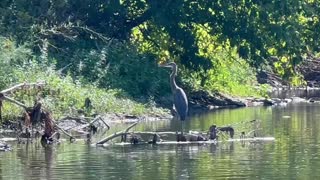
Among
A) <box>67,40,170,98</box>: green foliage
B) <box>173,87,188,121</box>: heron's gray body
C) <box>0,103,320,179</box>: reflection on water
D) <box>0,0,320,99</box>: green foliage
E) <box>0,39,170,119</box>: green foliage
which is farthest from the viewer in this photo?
<box>0,0,320,99</box>: green foliage

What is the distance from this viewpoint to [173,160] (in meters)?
22.8

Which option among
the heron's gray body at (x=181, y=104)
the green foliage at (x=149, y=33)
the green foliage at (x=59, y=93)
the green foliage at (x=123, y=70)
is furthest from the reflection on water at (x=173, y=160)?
the green foliage at (x=149, y=33)

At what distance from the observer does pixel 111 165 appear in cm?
2212

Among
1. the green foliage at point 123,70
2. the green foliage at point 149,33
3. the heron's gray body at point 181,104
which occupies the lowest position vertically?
the heron's gray body at point 181,104

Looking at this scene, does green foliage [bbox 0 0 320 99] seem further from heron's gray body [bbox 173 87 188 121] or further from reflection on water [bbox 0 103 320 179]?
reflection on water [bbox 0 103 320 179]

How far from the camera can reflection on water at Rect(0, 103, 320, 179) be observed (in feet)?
67.5

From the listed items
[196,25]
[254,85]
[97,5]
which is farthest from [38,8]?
[254,85]

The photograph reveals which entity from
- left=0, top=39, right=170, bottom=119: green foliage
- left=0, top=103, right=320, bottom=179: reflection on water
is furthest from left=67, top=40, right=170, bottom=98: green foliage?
left=0, top=103, right=320, bottom=179: reflection on water

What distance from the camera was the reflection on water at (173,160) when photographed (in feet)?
67.5

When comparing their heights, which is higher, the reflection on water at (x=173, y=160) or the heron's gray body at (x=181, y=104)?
the heron's gray body at (x=181, y=104)

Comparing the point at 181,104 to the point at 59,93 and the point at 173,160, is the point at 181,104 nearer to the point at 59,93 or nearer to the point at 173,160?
the point at 59,93

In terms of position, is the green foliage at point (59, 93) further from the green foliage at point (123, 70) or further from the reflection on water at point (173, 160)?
the reflection on water at point (173, 160)

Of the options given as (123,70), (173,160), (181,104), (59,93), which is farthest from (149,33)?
(173,160)

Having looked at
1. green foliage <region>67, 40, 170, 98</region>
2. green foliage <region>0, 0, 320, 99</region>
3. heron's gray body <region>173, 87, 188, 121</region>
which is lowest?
heron's gray body <region>173, 87, 188, 121</region>
